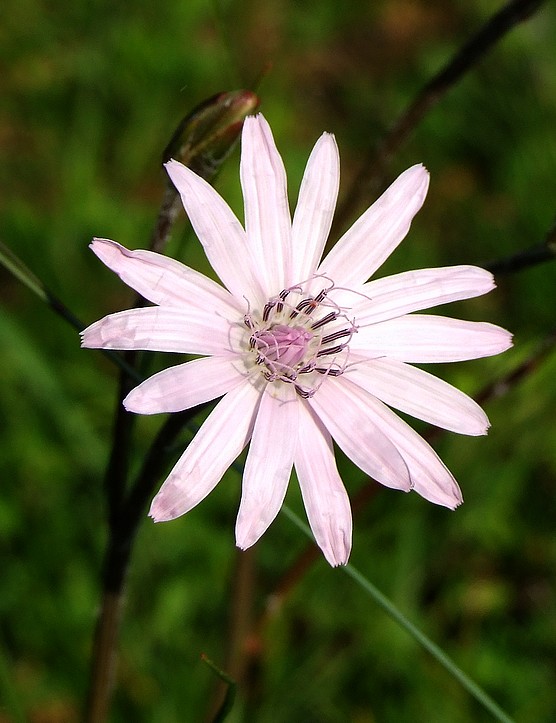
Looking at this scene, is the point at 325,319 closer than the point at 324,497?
No

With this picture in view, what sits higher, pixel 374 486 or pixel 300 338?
pixel 300 338

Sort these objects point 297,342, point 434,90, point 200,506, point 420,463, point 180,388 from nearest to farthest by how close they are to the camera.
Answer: point 180,388
point 420,463
point 297,342
point 434,90
point 200,506

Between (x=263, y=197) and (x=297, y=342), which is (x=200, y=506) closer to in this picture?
(x=297, y=342)

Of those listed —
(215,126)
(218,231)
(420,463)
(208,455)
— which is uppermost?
(215,126)

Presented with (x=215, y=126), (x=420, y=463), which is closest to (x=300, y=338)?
(x=420, y=463)

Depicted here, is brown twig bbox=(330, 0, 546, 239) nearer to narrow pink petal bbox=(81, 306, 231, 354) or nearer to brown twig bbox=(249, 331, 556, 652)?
brown twig bbox=(249, 331, 556, 652)

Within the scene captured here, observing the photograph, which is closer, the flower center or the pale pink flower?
the pale pink flower

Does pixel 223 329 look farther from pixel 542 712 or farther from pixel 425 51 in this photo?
pixel 425 51

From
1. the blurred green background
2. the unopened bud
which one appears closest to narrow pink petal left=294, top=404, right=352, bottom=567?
the unopened bud
